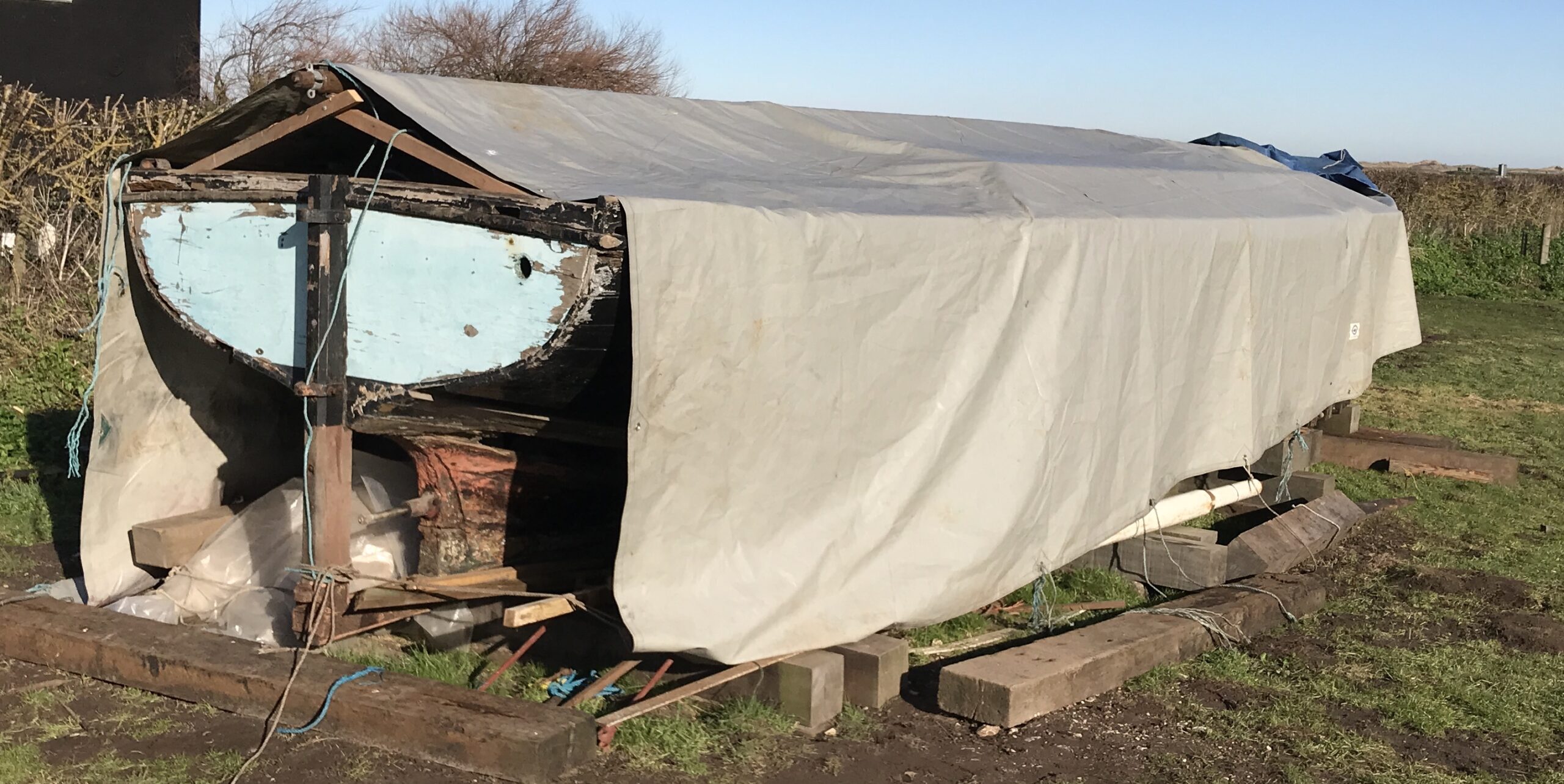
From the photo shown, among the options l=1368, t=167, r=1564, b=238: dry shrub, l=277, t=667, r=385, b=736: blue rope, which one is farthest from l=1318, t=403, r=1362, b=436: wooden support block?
l=1368, t=167, r=1564, b=238: dry shrub

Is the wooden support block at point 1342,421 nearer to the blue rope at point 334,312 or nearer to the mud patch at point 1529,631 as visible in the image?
the mud patch at point 1529,631

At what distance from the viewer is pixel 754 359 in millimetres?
4250

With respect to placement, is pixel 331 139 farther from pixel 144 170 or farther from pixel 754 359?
pixel 754 359

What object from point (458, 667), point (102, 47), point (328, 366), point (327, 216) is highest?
point (102, 47)

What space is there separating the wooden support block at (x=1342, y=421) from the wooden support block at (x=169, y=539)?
6971 millimetres

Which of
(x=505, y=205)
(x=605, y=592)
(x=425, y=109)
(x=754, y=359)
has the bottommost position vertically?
(x=605, y=592)

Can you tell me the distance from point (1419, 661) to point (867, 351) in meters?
2.63

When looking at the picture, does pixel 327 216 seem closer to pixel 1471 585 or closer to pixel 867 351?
pixel 867 351

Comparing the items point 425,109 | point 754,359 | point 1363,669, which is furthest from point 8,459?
point 1363,669

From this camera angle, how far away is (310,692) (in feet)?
13.8

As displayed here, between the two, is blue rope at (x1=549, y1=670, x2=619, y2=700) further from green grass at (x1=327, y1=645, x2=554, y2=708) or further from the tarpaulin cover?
the tarpaulin cover

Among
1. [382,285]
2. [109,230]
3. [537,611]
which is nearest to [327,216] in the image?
[382,285]

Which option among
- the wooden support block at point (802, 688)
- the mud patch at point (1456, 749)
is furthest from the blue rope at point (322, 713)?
the mud patch at point (1456, 749)

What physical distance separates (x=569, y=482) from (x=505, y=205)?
→ 1264mm
